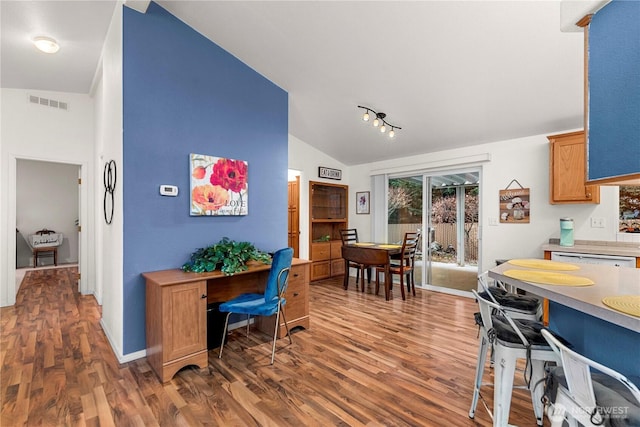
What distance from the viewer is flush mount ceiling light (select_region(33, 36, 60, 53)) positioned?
9.53 ft

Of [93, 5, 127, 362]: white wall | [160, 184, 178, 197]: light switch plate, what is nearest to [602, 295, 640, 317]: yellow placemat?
[160, 184, 178, 197]: light switch plate

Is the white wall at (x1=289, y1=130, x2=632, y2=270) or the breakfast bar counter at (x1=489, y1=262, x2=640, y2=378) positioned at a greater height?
the white wall at (x1=289, y1=130, x2=632, y2=270)

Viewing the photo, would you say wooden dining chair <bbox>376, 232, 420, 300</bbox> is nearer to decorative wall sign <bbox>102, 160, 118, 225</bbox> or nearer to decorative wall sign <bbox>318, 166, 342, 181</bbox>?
decorative wall sign <bbox>318, 166, 342, 181</bbox>

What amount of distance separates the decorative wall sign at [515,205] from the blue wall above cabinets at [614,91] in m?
2.95

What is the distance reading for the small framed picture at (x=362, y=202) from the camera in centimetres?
586

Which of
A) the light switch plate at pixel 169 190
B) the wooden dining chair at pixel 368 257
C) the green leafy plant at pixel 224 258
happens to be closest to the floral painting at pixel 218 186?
the light switch plate at pixel 169 190

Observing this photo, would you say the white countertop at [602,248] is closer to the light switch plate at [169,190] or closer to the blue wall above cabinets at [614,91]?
the blue wall above cabinets at [614,91]

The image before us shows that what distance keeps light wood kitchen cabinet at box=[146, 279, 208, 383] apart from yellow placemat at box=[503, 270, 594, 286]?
222 centimetres

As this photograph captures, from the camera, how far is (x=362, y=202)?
19.5ft

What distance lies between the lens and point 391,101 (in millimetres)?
3582

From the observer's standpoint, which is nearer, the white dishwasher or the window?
the white dishwasher

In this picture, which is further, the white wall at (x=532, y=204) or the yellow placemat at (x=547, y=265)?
the white wall at (x=532, y=204)

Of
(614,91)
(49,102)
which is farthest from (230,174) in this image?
(49,102)

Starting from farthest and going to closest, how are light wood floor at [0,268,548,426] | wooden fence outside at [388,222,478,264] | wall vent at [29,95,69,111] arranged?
1. wooden fence outside at [388,222,478,264]
2. wall vent at [29,95,69,111]
3. light wood floor at [0,268,548,426]
